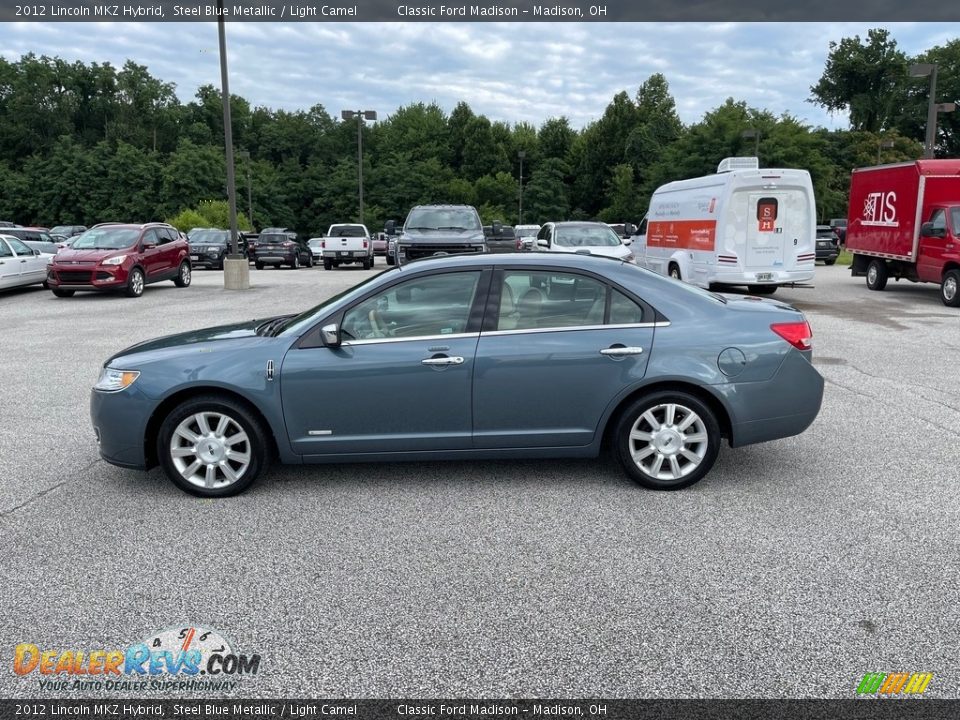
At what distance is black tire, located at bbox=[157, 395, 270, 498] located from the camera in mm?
4934

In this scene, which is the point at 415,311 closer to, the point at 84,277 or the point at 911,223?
the point at 84,277

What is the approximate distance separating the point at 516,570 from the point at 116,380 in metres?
2.83

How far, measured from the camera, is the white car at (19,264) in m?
18.3

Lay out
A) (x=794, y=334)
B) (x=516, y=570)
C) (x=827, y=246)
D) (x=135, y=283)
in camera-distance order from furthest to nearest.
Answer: (x=827, y=246)
(x=135, y=283)
(x=794, y=334)
(x=516, y=570)

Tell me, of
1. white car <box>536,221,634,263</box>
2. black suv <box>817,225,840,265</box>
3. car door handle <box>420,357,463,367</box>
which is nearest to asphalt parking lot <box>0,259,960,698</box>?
car door handle <box>420,357,463,367</box>

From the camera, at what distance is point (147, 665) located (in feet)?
10.3

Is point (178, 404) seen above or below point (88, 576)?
above

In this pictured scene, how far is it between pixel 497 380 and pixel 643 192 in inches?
2592

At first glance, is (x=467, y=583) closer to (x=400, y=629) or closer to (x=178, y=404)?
(x=400, y=629)

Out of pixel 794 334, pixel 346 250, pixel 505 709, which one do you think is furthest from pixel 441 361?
pixel 346 250

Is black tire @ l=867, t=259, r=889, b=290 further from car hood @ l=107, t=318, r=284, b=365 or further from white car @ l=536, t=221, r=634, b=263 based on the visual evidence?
car hood @ l=107, t=318, r=284, b=365

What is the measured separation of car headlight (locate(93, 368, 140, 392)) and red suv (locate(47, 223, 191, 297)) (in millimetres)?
14093

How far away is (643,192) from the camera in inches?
2667

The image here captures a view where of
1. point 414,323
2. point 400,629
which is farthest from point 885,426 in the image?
point 400,629
